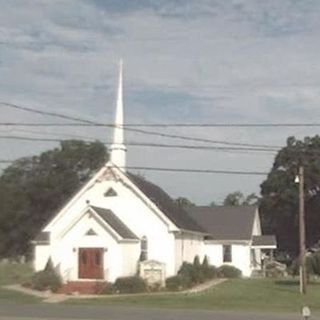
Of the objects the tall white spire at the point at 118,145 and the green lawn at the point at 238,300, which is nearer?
the green lawn at the point at 238,300

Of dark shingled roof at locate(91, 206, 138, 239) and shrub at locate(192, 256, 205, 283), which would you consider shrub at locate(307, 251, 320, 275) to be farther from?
dark shingled roof at locate(91, 206, 138, 239)

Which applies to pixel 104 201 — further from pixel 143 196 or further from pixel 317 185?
pixel 317 185

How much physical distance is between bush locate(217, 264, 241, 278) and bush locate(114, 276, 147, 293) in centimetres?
1554

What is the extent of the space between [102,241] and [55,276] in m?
3.35

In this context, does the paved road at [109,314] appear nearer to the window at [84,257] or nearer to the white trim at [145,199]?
the window at [84,257]

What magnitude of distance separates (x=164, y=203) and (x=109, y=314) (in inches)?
988

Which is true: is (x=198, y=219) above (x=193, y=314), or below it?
above

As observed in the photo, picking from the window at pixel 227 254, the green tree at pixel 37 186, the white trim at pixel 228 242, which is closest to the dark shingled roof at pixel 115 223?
the white trim at pixel 228 242

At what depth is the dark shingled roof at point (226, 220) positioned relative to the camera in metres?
63.9

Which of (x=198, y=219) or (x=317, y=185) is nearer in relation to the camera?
(x=198, y=219)

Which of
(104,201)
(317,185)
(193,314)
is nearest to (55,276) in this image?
(104,201)

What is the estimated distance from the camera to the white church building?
157 feet

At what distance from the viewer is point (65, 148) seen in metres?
97.2

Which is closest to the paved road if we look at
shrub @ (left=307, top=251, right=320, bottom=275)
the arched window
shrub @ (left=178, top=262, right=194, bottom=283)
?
shrub @ (left=178, top=262, right=194, bottom=283)
